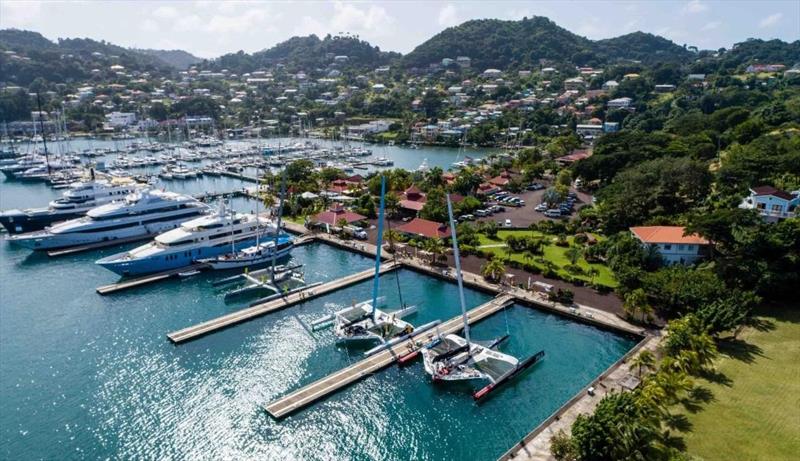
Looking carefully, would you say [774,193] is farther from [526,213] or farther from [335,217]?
[335,217]

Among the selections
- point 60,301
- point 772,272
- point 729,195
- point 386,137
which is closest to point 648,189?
point 729,195

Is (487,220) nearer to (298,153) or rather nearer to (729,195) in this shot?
(729,195)

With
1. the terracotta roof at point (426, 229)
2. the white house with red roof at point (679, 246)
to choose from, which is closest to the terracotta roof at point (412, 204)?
the terracotta roof at point (426, 229)

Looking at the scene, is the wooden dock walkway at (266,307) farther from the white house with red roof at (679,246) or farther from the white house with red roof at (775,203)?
the white house with red roof at (775,203)

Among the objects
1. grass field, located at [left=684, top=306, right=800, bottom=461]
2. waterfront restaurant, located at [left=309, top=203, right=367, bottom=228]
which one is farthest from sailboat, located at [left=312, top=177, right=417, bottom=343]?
waterfront restaurant, located at [left=309, top=203, right=367, bottom=228]

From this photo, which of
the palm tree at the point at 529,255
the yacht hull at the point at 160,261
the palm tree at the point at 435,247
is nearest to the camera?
the palm tree at the point at 529,255
